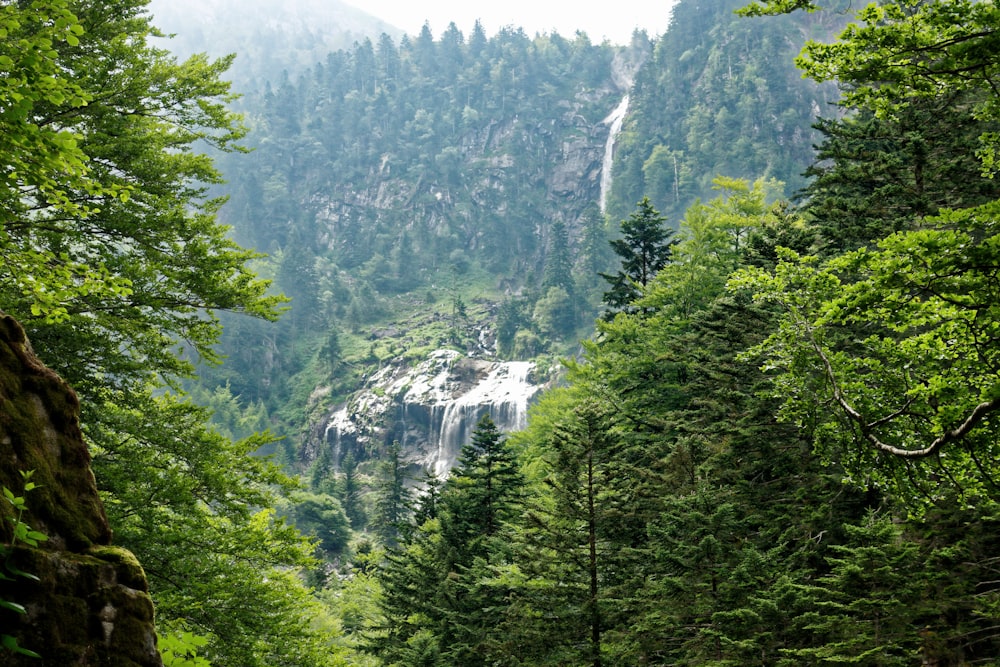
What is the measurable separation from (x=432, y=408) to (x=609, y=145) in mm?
71942

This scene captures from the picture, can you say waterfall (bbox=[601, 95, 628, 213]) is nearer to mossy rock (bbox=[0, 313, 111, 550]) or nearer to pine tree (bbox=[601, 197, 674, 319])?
pine tree (bbox=[601, 197, 674, 319])

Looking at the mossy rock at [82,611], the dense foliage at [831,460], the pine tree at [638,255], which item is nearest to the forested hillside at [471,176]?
the pine tree at [638,255]

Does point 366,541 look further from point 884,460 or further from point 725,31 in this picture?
point 725,31

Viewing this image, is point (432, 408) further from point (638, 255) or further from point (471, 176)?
point (471, 176)

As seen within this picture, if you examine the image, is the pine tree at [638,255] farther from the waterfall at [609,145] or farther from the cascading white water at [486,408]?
the waterfall at [609,145]

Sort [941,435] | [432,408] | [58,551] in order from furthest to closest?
[432,408], [941,435], [58,551]

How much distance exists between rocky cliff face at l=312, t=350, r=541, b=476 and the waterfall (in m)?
49.1

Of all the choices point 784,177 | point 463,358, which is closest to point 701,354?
point 463,358

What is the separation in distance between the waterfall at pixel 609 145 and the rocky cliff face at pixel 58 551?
355 feet

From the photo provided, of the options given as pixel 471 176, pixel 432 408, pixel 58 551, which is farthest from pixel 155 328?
pixel 471 176

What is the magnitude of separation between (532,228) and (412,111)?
43.7 m

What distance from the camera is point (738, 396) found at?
484 inches

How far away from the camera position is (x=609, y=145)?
11906 cm

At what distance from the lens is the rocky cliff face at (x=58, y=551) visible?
3.58m
